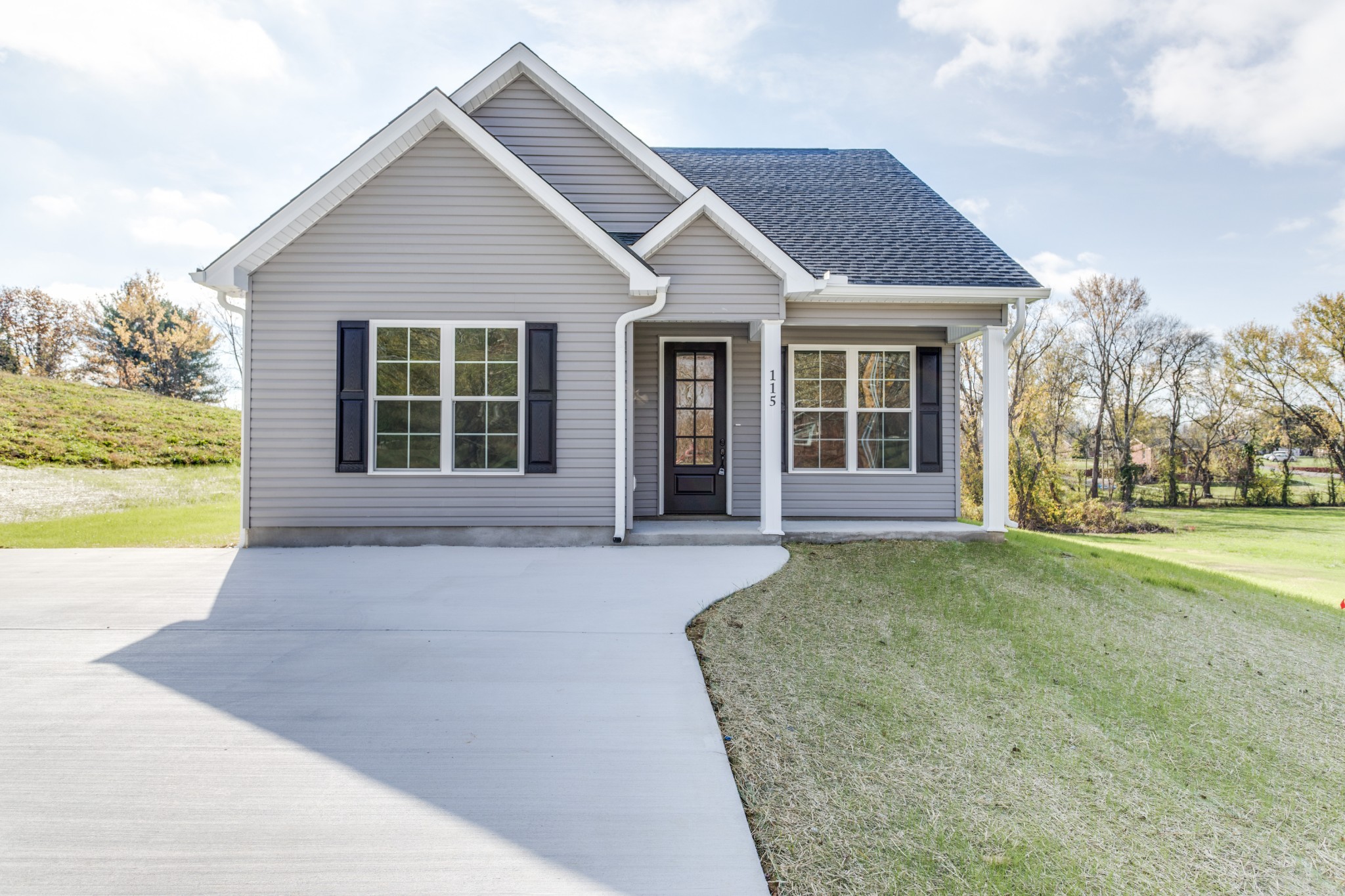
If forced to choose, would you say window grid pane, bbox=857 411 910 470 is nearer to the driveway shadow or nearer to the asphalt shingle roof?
the asphalt shingle roof

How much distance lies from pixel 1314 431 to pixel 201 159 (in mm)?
38459

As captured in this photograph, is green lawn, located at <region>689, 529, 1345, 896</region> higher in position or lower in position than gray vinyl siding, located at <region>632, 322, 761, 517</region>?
lower

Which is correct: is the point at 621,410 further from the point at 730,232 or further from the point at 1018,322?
the point at 1018,322

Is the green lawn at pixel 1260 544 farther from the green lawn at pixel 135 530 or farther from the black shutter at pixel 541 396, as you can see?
the green lawn at pixel 135 530

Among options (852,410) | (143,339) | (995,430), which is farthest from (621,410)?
(143,339)

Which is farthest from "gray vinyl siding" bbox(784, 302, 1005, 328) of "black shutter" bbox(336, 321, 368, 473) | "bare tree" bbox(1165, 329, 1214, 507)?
"bare tree" bbox(1165, 329, 1214, 507)

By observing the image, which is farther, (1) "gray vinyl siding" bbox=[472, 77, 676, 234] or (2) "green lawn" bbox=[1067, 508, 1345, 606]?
(2) "green lawn" bbox=[1067, 508, 1345, 606]

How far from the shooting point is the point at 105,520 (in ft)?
32.8

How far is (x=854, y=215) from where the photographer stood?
9195 millimetres

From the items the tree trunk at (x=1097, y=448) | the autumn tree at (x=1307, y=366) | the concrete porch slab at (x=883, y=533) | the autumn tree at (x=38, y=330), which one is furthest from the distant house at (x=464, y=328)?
the autumn tree at (x=38, y=330)

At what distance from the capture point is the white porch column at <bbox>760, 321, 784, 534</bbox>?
7117 mm

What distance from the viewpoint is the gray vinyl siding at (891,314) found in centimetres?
753

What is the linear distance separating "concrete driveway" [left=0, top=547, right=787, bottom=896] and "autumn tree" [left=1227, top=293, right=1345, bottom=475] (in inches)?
872

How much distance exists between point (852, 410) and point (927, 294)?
174 cm
